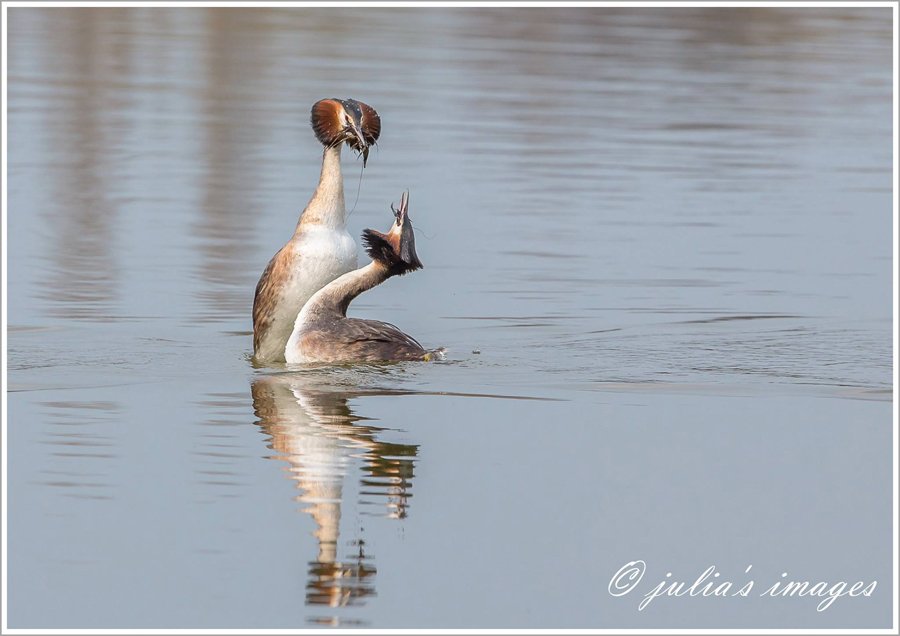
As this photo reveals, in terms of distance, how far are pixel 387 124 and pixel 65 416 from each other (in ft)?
41.7

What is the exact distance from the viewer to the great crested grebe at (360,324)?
10.5 meters

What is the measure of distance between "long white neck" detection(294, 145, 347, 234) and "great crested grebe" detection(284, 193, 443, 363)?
0.25 m

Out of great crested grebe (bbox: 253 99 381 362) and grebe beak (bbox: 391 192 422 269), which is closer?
grebe beak (bbox: 391 192 422 269)


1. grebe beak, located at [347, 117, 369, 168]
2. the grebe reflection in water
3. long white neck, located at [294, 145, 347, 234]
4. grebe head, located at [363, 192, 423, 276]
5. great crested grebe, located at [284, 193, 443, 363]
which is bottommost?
the grebe reflection in water

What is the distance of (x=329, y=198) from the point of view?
10.6m

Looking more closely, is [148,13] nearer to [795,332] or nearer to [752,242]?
[752,242]

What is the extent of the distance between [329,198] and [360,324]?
2.33 feet

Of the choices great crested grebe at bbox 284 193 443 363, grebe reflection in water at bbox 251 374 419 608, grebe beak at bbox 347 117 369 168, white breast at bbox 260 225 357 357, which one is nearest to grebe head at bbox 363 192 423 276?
great crested grebe at bbox 284 193 443 363

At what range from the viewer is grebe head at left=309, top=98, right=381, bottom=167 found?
10.6m

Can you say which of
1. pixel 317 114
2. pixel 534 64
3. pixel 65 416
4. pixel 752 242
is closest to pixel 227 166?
pixel 752 242

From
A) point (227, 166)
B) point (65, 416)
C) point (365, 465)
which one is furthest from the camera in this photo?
point (227, 166)

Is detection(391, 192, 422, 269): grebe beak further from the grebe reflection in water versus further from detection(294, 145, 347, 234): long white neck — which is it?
the grebe reflection in water

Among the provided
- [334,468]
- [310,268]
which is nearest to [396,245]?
[310,268]

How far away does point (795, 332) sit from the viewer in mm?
11719
